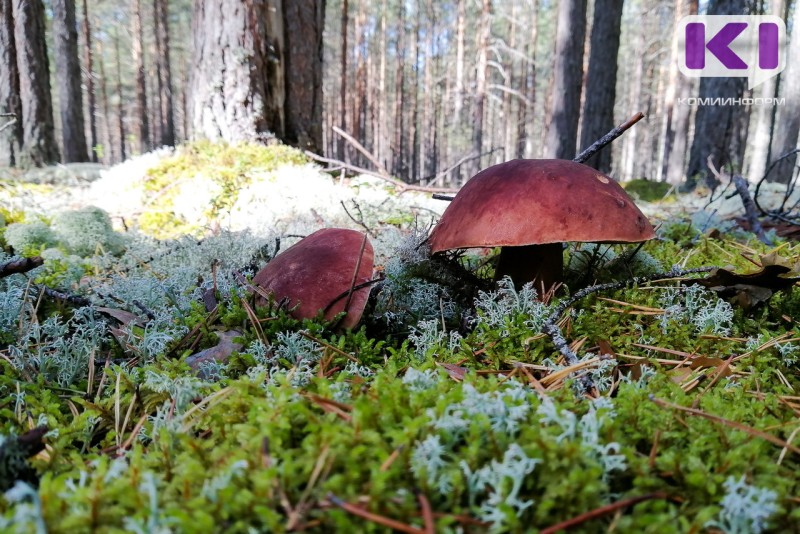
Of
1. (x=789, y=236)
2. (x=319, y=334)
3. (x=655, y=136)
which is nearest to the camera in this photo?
(x=319, y=334)

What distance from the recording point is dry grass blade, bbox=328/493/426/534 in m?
0.67

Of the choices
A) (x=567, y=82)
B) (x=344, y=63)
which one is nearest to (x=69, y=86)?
(x=344, y=63)

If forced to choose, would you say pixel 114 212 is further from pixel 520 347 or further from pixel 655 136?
pixel 655 136

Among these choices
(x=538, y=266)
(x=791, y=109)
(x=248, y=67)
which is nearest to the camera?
(x=538, y=266)

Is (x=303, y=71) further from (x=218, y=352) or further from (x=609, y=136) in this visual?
(x=218, y=352)

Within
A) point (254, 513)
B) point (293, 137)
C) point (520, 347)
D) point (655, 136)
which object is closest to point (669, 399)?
point (520, 347)

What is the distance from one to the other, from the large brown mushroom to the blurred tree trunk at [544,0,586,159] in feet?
22.8

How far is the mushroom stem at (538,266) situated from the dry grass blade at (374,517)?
4.17 ft

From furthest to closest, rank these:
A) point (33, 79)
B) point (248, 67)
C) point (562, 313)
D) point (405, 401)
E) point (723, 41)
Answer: point (723, 41), point (33, 79), point (248, 67), point (562, 313), point (405, 401)

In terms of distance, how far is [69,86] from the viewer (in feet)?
41.4

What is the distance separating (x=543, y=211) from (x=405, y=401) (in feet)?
2.83

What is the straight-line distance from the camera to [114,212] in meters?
4.60

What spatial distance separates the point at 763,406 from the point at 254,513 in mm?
1123

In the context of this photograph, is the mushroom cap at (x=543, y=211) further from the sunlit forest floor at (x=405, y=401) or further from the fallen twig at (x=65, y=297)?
the fallen twig at (x=65, y=297)
